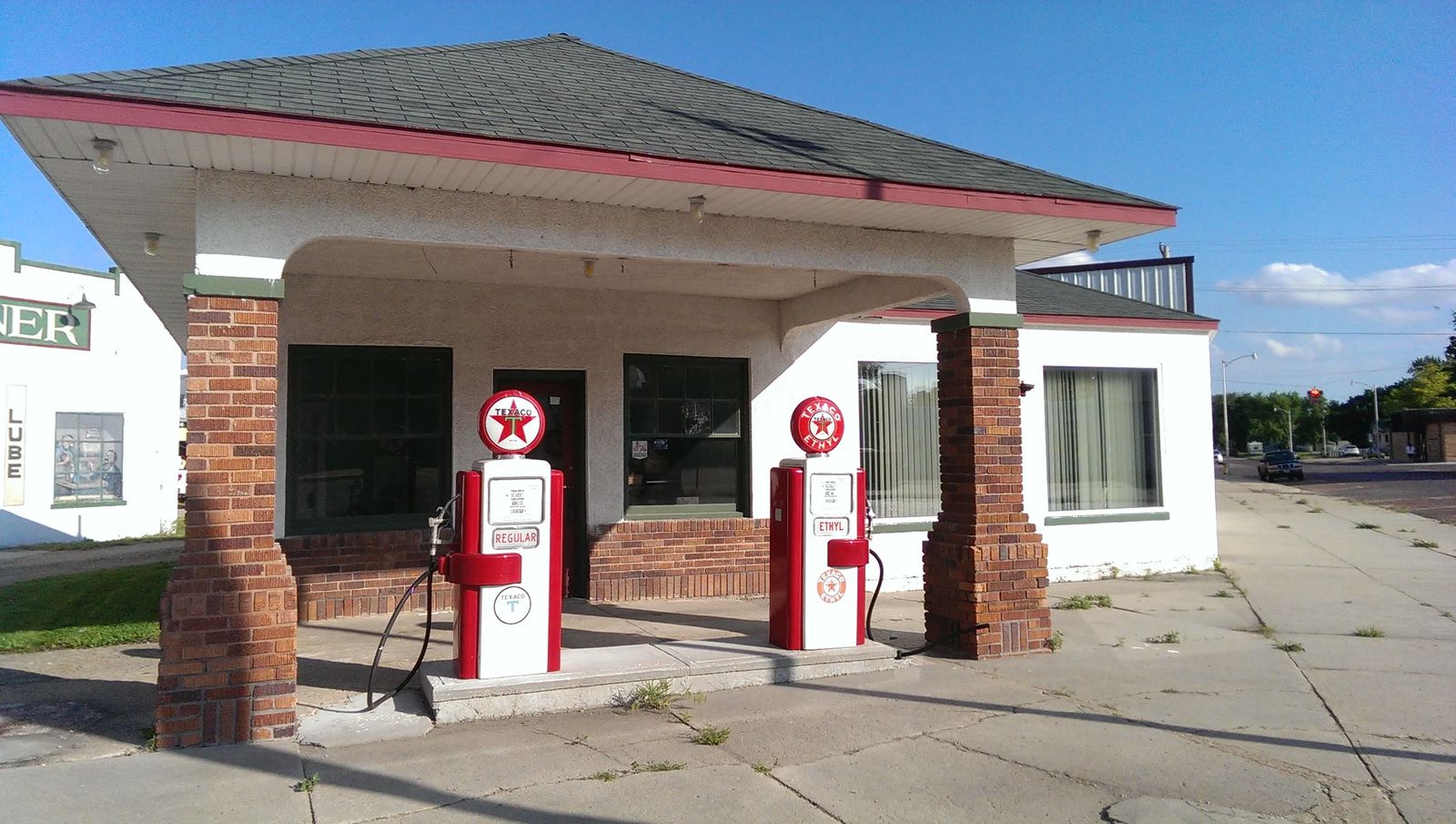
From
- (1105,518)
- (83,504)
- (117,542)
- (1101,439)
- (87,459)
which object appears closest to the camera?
(1105,518)

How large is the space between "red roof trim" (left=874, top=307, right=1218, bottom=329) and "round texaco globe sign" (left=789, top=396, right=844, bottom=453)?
3.69 meters

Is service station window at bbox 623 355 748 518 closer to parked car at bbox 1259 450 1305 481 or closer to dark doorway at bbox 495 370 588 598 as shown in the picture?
dark doorway at bbox 495 370 588 598

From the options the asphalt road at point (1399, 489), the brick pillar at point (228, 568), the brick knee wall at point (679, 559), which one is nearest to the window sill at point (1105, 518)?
the brick knee wall at point (679, 559)

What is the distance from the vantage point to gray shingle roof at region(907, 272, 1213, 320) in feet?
37.4

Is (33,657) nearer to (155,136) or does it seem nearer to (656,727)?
(155,136)

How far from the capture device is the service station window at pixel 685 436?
9.63 m

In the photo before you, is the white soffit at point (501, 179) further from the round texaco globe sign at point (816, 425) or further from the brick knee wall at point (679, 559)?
the brick knee wall at point (679, 559)

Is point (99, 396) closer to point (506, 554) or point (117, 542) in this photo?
point (117, 542)

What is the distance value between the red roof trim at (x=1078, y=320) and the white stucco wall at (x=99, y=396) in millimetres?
15380

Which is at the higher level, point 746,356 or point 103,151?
point 103,151

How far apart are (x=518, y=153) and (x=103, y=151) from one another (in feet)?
6.93

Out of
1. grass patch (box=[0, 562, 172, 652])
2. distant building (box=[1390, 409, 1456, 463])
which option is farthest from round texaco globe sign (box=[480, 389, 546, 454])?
distant building (box=[1390, 409, 1456, 463])

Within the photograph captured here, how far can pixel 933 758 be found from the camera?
498cm

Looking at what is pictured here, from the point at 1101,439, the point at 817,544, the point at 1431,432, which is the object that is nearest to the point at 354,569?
the point at 817,544
